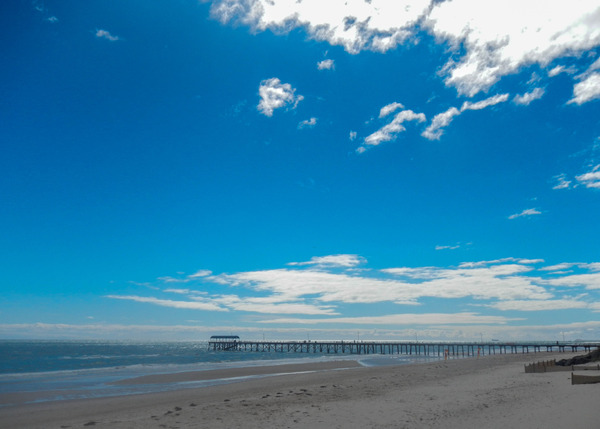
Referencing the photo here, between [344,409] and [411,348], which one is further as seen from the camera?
[411,348]

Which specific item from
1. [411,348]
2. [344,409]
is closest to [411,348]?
[411,348]

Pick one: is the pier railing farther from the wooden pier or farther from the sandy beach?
the sandy beach

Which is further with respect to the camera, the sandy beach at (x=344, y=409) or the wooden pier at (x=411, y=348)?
the wooden pier at (x=411, y=348)

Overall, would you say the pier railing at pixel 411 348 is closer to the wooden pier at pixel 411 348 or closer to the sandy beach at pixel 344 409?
A: the wooden pier at pixel 411 348

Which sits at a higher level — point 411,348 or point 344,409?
point 344,409

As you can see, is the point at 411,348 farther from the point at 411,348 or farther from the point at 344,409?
the point at 344,409

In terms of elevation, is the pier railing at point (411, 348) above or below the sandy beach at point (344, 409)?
below

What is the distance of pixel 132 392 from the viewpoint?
2470 centimetres

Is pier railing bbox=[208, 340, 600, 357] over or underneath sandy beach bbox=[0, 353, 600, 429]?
underneath

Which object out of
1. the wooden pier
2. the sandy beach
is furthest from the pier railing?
the sandy beach

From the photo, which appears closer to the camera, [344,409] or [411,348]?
[344,409]

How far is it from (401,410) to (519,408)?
4.36 m

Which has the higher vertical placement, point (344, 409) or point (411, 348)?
point (344, 409)

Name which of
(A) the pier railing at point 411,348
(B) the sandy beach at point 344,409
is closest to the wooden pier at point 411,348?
(A) the pier railing at point 411,348
